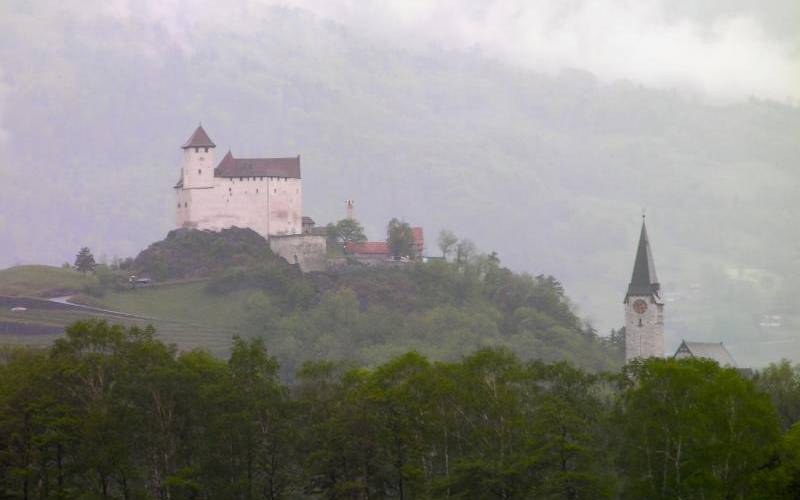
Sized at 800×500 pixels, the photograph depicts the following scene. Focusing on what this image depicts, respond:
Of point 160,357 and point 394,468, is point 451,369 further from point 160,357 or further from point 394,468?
point 160,357

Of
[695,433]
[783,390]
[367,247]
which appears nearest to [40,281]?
[367,247]

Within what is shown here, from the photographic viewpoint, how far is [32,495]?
69.4 metres

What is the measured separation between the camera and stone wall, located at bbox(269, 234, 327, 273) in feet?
523

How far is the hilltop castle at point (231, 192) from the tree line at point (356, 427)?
8057cm

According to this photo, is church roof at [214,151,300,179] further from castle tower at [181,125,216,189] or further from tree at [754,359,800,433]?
tree at [754,359,800,433]

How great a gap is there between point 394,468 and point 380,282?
10057cm

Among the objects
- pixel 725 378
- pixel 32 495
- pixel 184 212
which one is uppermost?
pixel 184 212

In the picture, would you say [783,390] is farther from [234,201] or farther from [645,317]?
[234,201]

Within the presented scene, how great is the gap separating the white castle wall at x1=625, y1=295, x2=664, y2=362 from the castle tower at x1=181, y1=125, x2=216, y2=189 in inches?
1729

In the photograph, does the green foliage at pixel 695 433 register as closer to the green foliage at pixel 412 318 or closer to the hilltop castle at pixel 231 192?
the green foliage at pixel 412 318

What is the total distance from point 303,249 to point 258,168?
33.8 ft

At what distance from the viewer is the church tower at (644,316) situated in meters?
138

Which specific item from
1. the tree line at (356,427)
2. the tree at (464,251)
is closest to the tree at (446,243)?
the tree at (464,251)

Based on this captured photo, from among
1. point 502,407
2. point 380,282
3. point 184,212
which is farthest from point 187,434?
point 380,282
